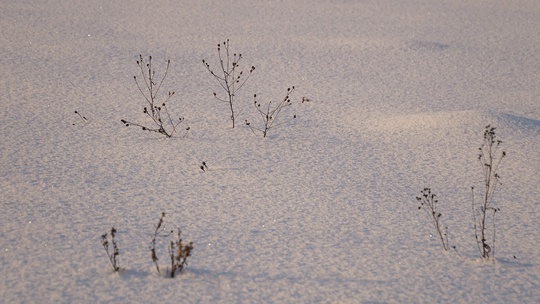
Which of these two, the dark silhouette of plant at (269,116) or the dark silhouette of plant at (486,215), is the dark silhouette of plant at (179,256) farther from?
the dark silhouette of plant at (269,116)

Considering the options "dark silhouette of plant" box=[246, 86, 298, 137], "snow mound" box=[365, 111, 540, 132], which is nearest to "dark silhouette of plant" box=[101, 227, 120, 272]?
"dark silhouette of plant" box=[246, 86, 298, 137]

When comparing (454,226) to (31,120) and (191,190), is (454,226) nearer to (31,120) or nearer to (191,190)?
(191,190)

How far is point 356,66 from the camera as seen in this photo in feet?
24.4

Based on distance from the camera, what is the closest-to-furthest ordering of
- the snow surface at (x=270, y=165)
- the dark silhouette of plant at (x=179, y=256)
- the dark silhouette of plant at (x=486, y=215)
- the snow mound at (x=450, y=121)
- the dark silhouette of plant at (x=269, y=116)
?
the dark silhouette of plant at (x=179, y=256), the snow surface at (x=270, y=165), the dark silhouette of plant at (x=486, y=215), the dark silhouette of plant at (x=269, y=116), the snow mound at (x=450, y=121)

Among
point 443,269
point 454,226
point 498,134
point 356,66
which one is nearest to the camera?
point 443,269

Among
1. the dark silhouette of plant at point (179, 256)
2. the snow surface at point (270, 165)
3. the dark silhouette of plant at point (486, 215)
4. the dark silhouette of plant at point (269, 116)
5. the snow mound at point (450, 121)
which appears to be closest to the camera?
the dark silhouette of plant at point (179, 256)

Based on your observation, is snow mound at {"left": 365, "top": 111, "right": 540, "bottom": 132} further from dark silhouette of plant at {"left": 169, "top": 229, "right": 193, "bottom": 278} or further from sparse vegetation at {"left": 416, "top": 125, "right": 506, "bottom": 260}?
dark silhouette of plant at {"left": 169, "top": 229, "right": 193, "bottom": 278}

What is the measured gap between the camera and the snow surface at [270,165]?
3043mm

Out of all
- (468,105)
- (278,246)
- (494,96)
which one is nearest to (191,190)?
(278,246)

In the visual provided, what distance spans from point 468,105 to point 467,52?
224cm

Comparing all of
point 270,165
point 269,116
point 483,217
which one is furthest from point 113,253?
point 269,116

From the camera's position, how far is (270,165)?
451cm

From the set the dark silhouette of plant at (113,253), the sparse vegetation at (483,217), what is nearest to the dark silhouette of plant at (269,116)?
the sparse vegetation at (483,217)

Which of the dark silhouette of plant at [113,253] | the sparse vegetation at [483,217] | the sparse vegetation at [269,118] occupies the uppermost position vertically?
the sparse vegetation at [269,118]
